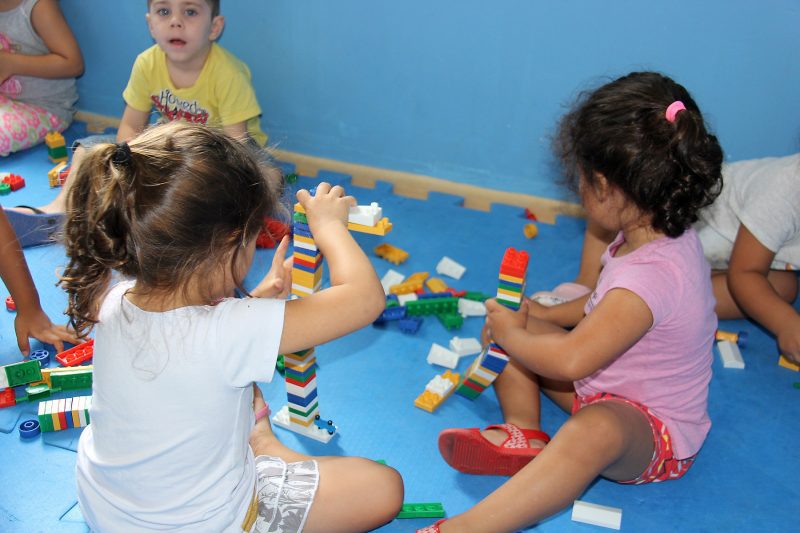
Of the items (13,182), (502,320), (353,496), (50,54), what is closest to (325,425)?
(353,496)

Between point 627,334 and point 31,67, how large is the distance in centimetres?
198

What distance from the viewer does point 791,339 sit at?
1.54 metres

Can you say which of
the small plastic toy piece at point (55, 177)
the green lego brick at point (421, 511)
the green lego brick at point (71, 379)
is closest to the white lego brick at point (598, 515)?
the green lego brick at point (421, 511)

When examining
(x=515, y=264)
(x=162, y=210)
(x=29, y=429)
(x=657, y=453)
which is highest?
(x=162, y=210)

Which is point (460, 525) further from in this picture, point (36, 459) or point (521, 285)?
point (36, 459)

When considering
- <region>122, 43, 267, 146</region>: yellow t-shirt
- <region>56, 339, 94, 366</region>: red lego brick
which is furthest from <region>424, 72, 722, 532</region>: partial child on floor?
<region>122, 43, 267, 146</region>: yellow t-shirt

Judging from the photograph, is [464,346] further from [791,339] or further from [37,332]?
[37,332]

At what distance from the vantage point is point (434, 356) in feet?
5.13

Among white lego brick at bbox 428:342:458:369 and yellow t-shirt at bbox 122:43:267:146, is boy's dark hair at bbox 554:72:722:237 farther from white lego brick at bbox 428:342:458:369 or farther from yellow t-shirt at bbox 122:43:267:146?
yellow t-shirt at bbox 122:43:267:146

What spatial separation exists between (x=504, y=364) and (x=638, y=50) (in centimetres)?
93

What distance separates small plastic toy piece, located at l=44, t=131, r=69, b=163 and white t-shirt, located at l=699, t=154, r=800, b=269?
71.2 inches

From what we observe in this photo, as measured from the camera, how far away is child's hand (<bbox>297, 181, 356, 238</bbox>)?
103 cm

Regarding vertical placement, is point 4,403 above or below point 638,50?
below

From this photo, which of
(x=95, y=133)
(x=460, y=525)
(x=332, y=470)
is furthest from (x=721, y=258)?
(x=95, y=133)
